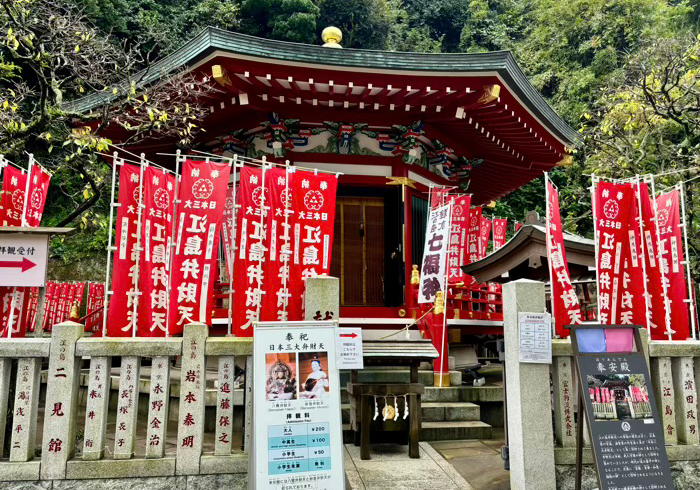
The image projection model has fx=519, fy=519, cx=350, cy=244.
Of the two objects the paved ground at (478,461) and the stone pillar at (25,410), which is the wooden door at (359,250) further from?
the stone pillar at (25,410)

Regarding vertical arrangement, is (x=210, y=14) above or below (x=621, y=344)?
above

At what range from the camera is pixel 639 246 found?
6.51 m

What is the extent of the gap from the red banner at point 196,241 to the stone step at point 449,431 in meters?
2.81

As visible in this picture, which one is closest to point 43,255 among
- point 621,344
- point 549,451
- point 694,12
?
point 549,451

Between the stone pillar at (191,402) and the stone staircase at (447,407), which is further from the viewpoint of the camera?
the stone staircase at (447,407)

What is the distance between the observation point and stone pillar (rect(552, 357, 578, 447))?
5.27m

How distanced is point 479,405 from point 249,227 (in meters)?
4.50

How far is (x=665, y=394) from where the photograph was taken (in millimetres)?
5500

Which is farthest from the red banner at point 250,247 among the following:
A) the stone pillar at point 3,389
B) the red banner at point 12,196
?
the red banner at point 12,196

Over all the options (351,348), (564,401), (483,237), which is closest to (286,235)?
(351,348)

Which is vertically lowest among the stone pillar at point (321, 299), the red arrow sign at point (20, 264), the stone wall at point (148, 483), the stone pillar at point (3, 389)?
the stone wall at point (148, 483)

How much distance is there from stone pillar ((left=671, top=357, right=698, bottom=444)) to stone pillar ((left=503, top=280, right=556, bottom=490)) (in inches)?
64.6

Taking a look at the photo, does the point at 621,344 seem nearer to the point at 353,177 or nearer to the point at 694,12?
the point at 353,177

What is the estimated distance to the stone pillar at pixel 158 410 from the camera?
4.84m
